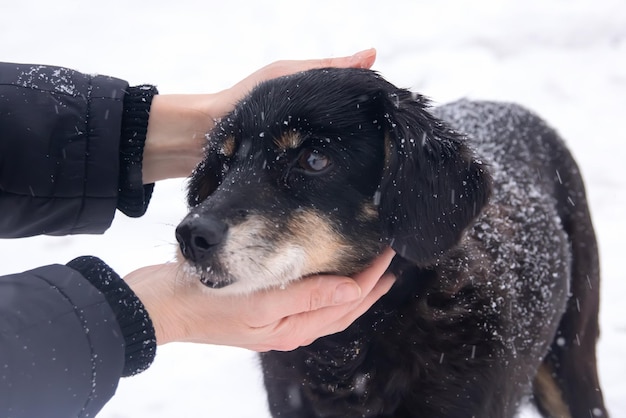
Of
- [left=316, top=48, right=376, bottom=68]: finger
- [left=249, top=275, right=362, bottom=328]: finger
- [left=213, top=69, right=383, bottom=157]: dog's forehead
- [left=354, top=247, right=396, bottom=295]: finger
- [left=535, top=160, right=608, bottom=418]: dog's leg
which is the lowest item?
[left=535, top=160, right=608, bottom=418]: dog's leg

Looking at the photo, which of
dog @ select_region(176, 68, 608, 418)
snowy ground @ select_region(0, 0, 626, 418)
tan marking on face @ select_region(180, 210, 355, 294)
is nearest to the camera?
tan marking on face @ select_region(180, 210, 355, 294)

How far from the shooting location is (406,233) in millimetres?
2660

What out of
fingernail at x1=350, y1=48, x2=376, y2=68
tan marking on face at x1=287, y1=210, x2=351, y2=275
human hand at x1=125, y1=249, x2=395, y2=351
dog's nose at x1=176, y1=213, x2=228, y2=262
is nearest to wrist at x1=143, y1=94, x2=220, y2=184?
fingernail at x1=350, y1=48, x2=376, y2=68

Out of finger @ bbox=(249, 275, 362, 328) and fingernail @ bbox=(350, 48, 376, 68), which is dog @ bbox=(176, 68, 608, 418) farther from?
fingernail @ bbox=(350, 48, 376, 68)

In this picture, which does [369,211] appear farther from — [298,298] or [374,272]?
[298,298]

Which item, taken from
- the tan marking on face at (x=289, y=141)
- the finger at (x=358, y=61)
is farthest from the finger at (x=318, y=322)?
the finger at (x=358, y=61)

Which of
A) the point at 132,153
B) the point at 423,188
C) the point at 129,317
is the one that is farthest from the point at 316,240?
the point at 132,153

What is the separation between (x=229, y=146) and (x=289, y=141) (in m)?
0.32

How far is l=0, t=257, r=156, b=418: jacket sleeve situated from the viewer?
2232 millimetres

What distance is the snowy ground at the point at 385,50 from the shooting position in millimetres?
6449

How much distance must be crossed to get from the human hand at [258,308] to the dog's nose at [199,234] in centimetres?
22

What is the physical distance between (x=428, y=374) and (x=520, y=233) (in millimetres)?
979

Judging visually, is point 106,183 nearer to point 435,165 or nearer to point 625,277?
point 435,165

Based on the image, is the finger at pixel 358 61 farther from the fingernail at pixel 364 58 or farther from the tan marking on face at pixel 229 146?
the tan marking on face at pixel 229 146
